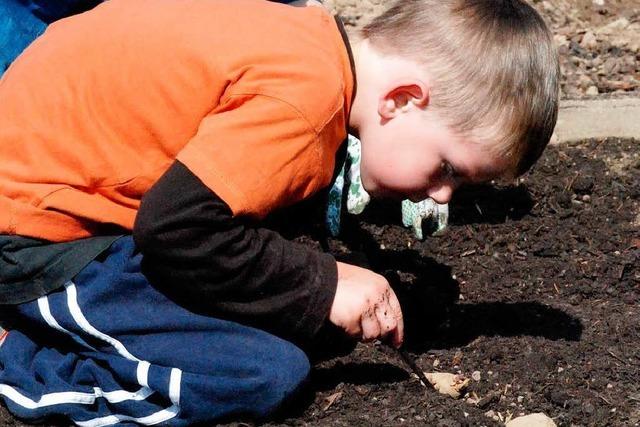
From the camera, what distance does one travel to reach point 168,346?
7.56 ft

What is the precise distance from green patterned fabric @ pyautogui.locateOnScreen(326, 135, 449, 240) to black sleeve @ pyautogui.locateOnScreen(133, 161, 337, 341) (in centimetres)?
38

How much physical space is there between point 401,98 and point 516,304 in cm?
96

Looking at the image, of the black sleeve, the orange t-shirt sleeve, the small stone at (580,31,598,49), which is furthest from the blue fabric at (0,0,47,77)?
the small stone at (580,31,598,49)

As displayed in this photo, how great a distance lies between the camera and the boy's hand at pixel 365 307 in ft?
7.47

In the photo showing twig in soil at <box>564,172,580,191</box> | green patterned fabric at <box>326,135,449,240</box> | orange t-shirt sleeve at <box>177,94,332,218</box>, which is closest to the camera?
orange t-shirt sleeve at <box>177,94,332,218</box>

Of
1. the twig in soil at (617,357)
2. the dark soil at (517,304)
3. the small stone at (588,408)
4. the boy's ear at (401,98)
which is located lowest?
the dark soil at (517,304)

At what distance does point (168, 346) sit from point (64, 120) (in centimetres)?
56

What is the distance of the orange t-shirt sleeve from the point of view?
2.02 metres

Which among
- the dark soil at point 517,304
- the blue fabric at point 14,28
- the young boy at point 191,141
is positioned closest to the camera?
the young boy at point 191,141

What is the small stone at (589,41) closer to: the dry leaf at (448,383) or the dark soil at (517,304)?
the dark soil at (517,304)

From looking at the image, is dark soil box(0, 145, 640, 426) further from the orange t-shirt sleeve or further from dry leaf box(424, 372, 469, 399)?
the orange t-shirt sleeve

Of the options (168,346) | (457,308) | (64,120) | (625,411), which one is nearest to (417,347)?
(457,308)

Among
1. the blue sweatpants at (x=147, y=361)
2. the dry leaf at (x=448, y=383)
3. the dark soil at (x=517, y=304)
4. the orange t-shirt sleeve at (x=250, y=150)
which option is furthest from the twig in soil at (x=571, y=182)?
the orange t-shirt sleeve at (x=250, y=150)

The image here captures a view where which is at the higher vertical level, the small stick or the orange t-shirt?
the orange t-shirt
